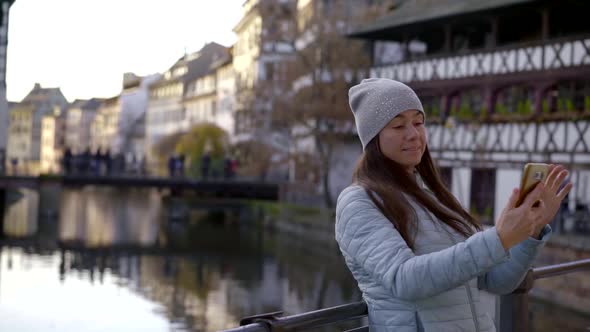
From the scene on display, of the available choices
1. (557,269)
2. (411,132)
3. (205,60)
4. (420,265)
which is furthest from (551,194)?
(205,60)

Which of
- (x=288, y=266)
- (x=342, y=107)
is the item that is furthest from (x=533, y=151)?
(x=342, y=107)

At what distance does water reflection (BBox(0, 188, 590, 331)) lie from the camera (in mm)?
19656

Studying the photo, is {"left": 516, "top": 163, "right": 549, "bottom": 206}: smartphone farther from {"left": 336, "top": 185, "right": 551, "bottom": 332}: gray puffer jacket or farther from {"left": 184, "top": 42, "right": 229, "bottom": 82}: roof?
{"left": 184, "top": 42, "right": 229, "bottom": 82}: roof

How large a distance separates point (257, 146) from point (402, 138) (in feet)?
122

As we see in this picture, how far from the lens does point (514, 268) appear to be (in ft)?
9.14

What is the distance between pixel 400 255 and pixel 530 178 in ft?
1.25

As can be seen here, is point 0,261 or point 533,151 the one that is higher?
point 533,151

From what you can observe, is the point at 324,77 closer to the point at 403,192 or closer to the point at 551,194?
the point at 403,192

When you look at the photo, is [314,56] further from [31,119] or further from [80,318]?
[31,119]

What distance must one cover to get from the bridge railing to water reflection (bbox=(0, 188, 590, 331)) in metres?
14.7

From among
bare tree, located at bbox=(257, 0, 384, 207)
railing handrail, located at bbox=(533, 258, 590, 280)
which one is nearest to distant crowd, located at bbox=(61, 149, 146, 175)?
bare tree, located at bbox=(257, 0, 384, 207)

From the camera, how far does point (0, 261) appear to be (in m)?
27.2

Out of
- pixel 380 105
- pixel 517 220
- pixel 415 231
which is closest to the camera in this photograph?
pixel 517 220

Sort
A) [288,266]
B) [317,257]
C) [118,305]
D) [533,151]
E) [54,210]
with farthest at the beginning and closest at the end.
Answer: [54,210] < [317,257] < [288,266] < [533,151] < [118,305]
